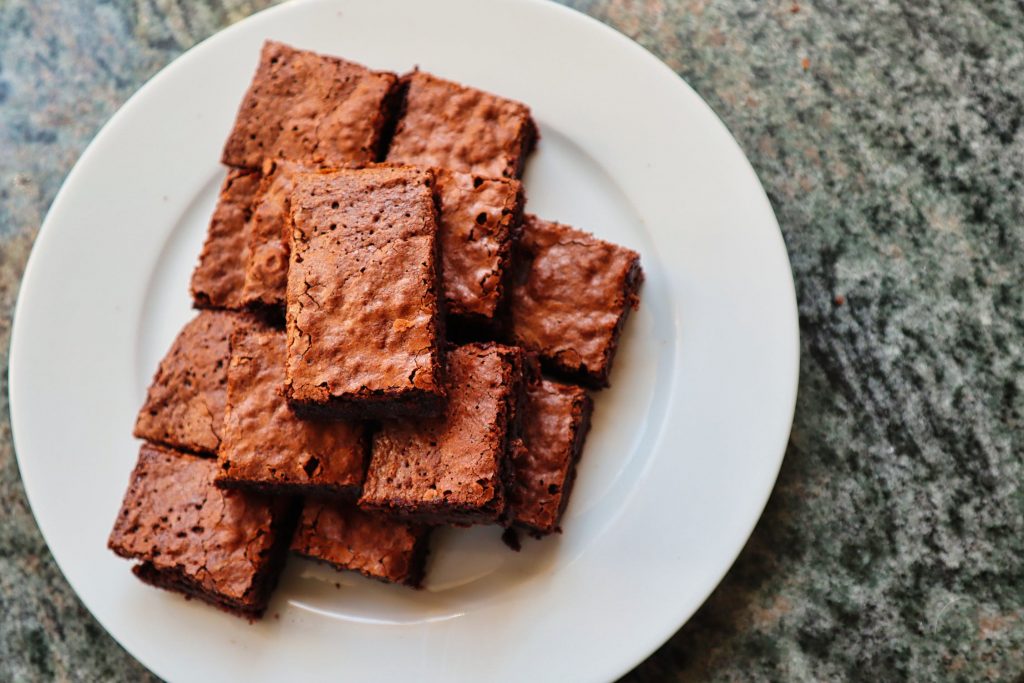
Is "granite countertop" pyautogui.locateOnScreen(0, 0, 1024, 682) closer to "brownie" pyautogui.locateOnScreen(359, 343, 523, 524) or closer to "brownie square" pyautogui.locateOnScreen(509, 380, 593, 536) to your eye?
"brownie square" pyautogui.locateOnScreen(509, 380, 593, 536)

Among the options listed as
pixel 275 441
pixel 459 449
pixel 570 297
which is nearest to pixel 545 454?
pixel 459 449

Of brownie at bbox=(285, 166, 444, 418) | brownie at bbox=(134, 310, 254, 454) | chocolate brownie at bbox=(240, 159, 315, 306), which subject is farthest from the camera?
brownie at bbox=(134, 310, 254, 454)

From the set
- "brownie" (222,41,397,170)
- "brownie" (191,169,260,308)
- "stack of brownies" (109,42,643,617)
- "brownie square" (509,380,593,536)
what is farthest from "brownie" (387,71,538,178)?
"brownie square" (509,380,593,536)

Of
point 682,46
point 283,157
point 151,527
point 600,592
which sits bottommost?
point 151,527

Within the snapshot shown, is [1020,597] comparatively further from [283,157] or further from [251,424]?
[283,157]

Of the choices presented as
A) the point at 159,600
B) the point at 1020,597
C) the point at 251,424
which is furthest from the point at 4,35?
the point at 1020,597
